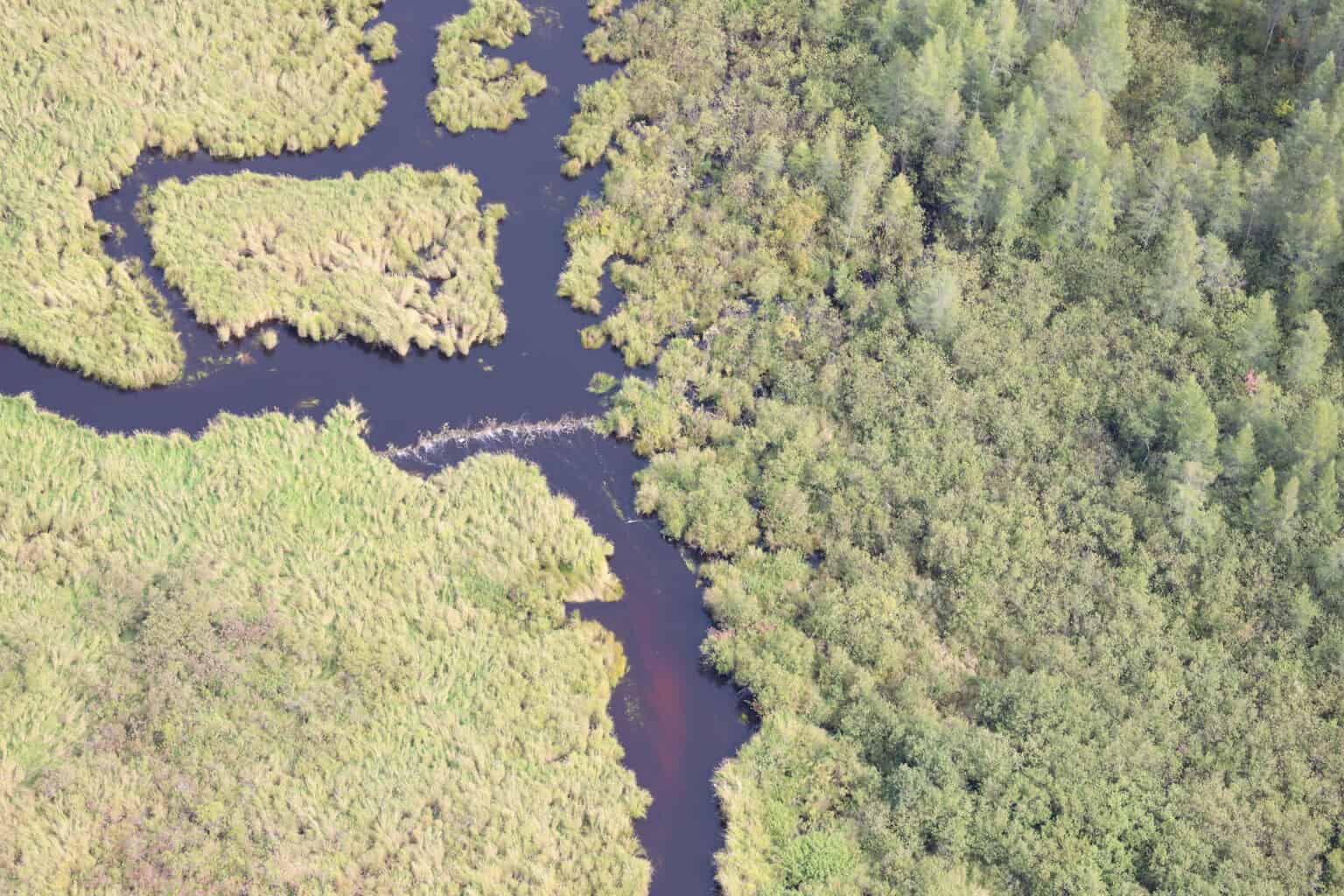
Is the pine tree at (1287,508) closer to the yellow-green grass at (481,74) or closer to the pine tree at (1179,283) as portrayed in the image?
the pine tree at (1179,283)

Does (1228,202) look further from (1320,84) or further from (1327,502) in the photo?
(1327,502)

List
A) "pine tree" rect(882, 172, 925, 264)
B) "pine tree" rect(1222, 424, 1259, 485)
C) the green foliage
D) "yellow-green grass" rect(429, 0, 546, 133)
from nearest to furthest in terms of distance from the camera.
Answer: "pine tree" rect(1222, 424, 1259, 485) < "pine tree" rect(882, 172, 925, 264) < "yellow-green grass" rect(429, 0, 546, 133) < the green foliage

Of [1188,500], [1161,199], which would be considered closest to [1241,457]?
[1188,500]

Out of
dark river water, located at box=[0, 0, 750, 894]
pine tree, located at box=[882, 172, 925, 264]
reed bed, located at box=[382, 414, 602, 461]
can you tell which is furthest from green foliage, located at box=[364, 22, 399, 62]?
pine tree, located at box=[882, 172, 925, 264]

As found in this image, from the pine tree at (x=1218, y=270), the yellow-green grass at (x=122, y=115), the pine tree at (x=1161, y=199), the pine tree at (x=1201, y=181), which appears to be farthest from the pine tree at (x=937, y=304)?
the yellow-green grass at (x=122, y=115)

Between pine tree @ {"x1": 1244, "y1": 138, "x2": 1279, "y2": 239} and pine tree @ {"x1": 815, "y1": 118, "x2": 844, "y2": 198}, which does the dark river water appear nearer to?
pine tree @ {"x1": 815, "y1": 118, "x2": 844, "y2": 198}

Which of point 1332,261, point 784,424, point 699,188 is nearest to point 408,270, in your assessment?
point 699,188

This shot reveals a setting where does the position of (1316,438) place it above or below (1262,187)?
below
